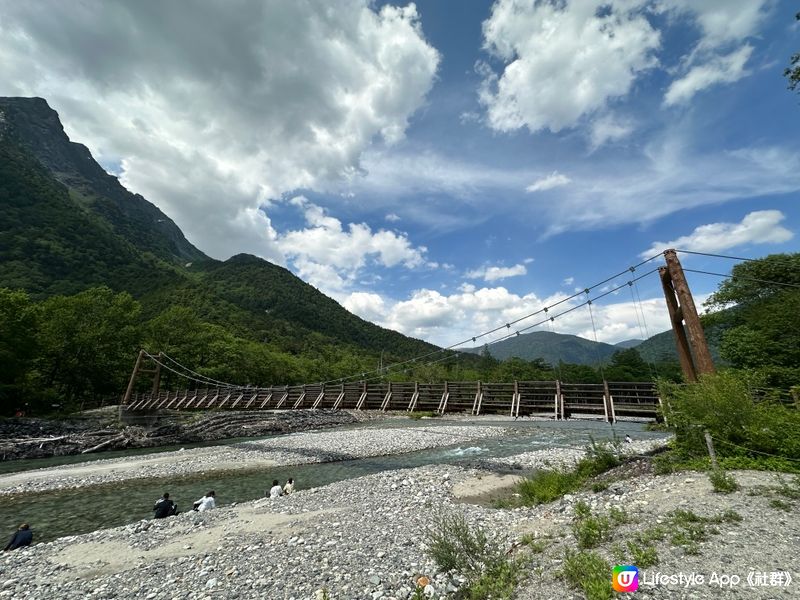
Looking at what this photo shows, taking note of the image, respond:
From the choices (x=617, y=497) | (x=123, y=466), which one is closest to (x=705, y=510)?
(x=617, y=497)

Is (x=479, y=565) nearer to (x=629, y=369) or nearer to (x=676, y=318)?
(x=676, y=318)

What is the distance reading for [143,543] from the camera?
9.45 metres

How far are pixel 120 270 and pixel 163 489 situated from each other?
11741 cm

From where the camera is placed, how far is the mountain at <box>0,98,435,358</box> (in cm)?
8375

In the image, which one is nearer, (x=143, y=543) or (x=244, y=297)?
(x=143, y=543)

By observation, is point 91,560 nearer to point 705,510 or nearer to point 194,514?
point 194,514

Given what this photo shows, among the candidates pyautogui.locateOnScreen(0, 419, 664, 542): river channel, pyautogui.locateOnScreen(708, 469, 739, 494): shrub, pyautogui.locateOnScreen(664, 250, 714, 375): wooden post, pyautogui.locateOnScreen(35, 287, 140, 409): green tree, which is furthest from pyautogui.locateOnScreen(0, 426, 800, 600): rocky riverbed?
pyautogui.locateOnScreen(35, 287, 140, 409): green tree

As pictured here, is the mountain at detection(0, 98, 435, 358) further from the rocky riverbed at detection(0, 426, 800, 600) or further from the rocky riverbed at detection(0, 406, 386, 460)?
the rocky riverbed at detection(0, 426, 800, 600)

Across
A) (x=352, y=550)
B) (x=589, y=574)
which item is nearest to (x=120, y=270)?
(x=352, y=550)

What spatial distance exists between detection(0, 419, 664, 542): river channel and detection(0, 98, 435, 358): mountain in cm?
7593

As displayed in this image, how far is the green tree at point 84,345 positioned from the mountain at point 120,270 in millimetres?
31734

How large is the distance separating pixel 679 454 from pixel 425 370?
267ft

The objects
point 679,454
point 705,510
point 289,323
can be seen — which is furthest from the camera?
point 289,323

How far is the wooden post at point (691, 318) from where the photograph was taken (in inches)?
395
